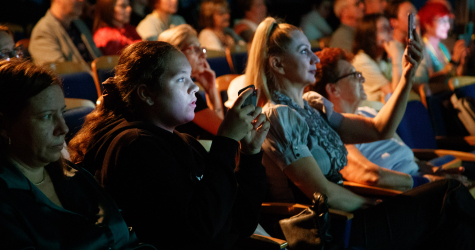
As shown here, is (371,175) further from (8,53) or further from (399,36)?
(399,36)

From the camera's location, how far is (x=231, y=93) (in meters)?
2.46

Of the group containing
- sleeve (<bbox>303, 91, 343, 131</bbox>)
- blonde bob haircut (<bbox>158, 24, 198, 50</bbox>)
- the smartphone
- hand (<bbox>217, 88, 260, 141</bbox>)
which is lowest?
sleeve (<bbox>303, 91, 343, 131</bbox>)

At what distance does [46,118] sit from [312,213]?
34.4 inches

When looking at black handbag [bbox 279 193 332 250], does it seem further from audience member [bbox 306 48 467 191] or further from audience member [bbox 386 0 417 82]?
audience member [bbox 386 0 417 82]

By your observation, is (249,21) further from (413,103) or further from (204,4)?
(413,103)

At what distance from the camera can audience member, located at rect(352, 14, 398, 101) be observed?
3.48 meters

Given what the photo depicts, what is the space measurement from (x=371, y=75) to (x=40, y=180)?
2.95 metres

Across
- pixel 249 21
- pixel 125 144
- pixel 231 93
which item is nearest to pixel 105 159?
pixel 125 144

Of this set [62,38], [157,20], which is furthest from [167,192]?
[157,20]

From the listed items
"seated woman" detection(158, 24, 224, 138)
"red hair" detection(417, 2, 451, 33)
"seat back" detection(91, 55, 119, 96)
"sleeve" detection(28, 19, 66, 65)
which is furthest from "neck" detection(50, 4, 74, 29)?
"red hair" detection(417, 2, 451, 33)

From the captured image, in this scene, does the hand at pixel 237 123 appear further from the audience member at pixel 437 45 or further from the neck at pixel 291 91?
the audience member at pixel 437 45

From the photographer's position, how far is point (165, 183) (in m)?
1.04

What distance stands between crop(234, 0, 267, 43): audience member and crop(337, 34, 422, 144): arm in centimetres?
304

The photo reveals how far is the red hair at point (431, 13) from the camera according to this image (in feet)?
14.1
